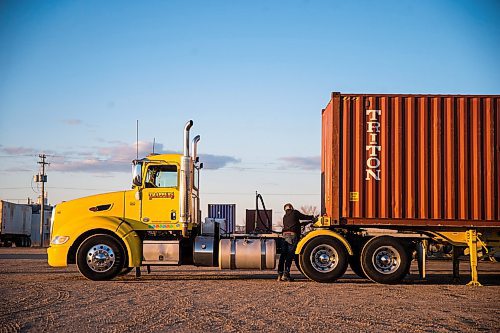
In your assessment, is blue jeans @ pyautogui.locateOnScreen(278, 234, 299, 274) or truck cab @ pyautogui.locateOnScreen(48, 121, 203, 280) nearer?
truck cab @ pyautogui.locateOnScreen(48, 121, 203, 280)

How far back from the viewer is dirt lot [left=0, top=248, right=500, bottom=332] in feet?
28.8

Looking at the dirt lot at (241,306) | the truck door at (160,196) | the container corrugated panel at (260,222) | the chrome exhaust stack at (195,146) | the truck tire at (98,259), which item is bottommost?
the dirt lot at (241,306)

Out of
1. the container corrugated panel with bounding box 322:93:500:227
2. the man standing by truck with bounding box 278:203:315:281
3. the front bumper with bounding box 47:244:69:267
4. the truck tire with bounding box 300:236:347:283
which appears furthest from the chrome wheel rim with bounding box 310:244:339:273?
the front bumper with bounding box 47:244:69:267

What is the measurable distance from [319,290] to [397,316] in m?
3.86

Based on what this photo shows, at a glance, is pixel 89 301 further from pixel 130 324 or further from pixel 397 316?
pixel 397 316

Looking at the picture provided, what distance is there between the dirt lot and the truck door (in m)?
1.54

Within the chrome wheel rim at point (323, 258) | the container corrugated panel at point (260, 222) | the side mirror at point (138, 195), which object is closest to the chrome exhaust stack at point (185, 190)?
the side mirror at point (138, 195)

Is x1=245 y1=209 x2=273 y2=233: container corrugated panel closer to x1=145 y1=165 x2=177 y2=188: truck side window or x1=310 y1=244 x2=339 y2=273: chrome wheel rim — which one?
x1=310 y1=244 x2=339 y2=273: chrome wheel rim

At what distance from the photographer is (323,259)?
1512cm

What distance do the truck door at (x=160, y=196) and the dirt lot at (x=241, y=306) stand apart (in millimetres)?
1539

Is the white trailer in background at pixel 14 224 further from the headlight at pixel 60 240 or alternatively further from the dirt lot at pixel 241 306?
the dirt lot at pixel 241 306

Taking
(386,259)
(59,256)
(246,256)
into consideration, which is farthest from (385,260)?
(59,256)

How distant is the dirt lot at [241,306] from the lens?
879 cm

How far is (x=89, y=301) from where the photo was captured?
37.2ft
